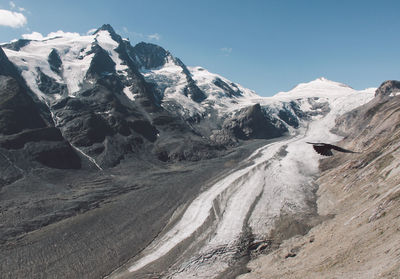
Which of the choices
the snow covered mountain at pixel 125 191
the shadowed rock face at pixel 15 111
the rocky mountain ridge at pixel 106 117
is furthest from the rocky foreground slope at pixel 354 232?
the shadowed rock face at pixel 15 111

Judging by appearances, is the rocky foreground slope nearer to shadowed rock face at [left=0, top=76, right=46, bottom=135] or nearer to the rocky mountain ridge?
the rocky mountain ridge

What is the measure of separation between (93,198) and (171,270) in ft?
126

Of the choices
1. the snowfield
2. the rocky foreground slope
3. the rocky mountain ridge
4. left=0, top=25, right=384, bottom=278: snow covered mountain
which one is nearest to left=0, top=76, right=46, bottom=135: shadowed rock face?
left=0, top=25, right=384, bottom=278: snow covered mountain

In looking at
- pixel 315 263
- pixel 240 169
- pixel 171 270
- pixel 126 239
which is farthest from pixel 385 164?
pixel 240 169

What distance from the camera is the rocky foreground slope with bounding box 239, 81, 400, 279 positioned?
29.0 metres

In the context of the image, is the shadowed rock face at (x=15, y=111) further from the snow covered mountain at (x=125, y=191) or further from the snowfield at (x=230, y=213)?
the snowfield at (x=230, y=213)

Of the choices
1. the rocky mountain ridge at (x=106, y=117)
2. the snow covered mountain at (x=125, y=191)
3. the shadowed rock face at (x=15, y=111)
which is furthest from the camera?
the rocky mountain ridge at (x=106, y=117)

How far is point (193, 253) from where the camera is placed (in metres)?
48.4

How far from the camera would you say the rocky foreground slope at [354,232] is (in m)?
29.0

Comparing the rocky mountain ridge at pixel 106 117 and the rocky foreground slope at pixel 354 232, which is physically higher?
the rocky mountain ridge at pixel 106 117

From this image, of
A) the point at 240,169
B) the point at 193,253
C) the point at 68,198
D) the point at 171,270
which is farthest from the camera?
the point at 240,169

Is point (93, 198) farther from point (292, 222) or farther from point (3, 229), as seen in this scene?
point (292, 222)

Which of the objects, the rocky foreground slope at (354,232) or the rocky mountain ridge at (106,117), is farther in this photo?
the rocky mountain ridge at (106,117)

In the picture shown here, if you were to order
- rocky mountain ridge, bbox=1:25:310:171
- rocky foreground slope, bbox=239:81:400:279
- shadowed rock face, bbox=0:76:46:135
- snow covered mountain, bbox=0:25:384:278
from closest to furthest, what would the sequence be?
rocky foreground slope, bbox=239:81:400:279 < snow covered mountain, bbox=0:25:384:278 < shadowed rock face, bbox=0:76:46:135 < rocky mountain ridge, bbox=1:25:310:171
